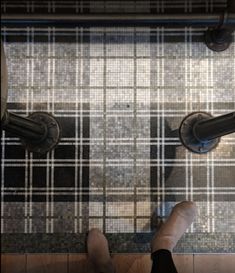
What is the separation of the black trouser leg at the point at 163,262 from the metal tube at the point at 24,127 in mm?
460

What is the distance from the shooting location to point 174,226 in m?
1.10

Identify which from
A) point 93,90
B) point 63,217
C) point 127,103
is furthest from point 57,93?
point 63,217

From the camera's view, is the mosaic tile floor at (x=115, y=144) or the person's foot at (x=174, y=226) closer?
the person's foot at (x=174, y=226)

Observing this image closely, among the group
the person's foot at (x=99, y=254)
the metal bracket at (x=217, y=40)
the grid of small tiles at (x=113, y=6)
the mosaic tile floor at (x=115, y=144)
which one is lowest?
the person's foot at (x=99, y=254)

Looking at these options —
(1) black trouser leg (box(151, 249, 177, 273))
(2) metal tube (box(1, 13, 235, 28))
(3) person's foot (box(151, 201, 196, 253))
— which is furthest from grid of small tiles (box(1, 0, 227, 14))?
(1) black trouser leg (box(151, 249, 177, 273))

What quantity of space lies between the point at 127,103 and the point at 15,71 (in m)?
0.35

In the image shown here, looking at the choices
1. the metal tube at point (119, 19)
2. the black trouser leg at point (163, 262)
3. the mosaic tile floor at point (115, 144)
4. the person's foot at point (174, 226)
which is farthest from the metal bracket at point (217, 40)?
the black trouser leg at point (163, 262)

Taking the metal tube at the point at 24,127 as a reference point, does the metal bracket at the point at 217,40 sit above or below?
above

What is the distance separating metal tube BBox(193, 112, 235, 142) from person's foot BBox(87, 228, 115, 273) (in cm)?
41

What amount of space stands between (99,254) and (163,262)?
21 cm

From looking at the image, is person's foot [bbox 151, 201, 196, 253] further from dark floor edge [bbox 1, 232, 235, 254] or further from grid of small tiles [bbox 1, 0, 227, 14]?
grid of small tiles [bbox 1, 0, 227, 14]

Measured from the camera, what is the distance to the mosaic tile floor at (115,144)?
118 cm

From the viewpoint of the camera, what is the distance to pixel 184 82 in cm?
120

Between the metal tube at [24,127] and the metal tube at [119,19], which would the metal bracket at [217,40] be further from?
the metal tube at [24,127]
